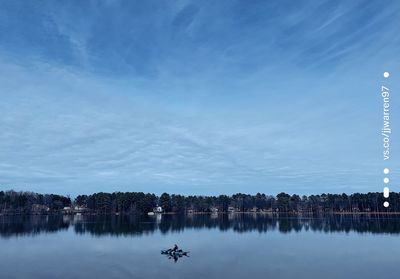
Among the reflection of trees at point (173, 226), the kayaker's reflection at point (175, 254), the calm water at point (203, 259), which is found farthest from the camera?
the reflection of trees at point (173, 226)

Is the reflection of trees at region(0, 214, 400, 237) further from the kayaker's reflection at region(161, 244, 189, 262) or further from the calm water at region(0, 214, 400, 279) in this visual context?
the kayaker's reflection at region(161, 244, 189, 262)

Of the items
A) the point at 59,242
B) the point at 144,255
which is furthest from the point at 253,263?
the point at 59,242

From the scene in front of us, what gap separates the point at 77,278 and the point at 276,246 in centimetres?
3568

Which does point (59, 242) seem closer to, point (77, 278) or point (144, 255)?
point (144, 255)

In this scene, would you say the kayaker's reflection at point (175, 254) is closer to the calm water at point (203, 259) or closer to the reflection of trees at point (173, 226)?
the calm water at point (203, 259)

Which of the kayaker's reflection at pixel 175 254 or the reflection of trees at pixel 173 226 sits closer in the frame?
the kayaker's reflection at pixel 175 254

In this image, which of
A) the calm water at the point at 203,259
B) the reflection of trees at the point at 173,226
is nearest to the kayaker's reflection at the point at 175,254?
the calm water at the point at 203,259

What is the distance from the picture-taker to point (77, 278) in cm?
3916

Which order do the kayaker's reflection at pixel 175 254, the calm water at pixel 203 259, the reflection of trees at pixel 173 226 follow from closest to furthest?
the calm water at pixel 203 259 → the kayaker's reflection at pixel 175 254 → the reflection of trees at pixel 173 226

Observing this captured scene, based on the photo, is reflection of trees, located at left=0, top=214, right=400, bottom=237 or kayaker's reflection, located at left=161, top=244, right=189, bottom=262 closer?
kayaker's reflection, located at left=161, top=244, right=189, bottom=262

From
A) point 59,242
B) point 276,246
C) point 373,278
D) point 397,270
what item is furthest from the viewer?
point 59,242

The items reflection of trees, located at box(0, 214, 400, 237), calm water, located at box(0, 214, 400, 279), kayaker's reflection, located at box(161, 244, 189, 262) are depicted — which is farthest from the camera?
reflection of trees, located at box(0, 214, 400, 237)

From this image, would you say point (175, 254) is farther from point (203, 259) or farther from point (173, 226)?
point (173, 226)

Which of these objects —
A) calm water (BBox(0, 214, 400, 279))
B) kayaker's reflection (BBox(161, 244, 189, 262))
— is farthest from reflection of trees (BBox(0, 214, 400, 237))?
kayaker's reflection (BBox(161, 244, 189, 262))
